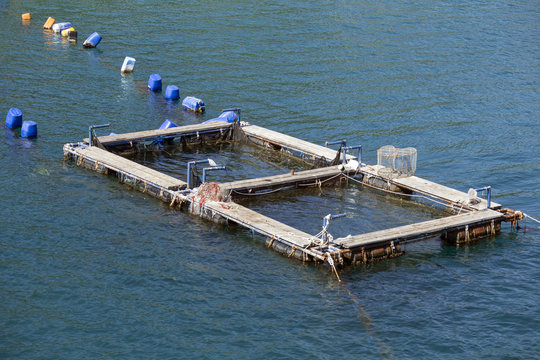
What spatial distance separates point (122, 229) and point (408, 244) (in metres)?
11.8

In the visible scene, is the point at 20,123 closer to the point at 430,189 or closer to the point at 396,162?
the point at 396,162

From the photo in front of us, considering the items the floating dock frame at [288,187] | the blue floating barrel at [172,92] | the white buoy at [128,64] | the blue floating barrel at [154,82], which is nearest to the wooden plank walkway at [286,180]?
the floating dock frame at [288,187]

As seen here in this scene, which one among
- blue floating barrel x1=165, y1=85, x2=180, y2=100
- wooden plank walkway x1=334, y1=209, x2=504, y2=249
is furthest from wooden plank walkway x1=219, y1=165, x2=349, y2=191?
blue floating barrel x1=165, y1=85, x2=180, y2=100

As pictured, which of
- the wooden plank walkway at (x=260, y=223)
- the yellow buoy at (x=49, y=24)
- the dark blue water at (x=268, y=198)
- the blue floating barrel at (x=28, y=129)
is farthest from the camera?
the yellow buoy at (x=49, y=24)

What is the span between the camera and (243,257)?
99.2 feet

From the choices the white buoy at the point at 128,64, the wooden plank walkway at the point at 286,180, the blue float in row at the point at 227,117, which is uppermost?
the white buoy at the point at 128,64

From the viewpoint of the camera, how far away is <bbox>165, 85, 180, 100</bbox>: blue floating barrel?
170ft

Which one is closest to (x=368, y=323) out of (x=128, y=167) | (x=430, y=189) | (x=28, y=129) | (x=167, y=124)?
(x=430, y=189)

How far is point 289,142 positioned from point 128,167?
9.42 metres

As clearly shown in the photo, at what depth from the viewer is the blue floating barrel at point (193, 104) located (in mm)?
49625

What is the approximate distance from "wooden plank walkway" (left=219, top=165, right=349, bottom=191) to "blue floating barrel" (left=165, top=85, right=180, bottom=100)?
1649 cm

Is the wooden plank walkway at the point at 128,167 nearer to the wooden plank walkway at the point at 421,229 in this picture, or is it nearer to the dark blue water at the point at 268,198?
the dark blue water at the point at 268,198

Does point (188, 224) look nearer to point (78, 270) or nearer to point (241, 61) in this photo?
point (78, 270)

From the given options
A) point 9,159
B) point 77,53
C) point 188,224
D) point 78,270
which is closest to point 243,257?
point 188,224
